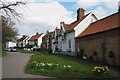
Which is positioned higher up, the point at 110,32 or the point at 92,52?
the point at 110,32

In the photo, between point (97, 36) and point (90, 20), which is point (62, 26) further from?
point (97, 36)

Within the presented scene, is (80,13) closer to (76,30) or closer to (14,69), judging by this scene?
(76,30)

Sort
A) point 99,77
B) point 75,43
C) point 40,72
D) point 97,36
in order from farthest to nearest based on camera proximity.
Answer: point 75,43 < point 97,36 < point 40,72 < point 99,77

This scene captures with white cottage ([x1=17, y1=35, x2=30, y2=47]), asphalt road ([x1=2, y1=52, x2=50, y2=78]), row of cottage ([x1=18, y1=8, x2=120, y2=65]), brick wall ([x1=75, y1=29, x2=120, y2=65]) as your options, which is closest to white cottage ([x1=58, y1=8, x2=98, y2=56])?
row of cottage ([x1=18, y1=8, x2=120, y2=65])

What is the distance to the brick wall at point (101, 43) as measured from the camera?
25.2 m

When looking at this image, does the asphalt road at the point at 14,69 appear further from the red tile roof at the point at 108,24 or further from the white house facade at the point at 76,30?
the white house facade at the point at 76,30

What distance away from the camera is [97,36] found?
101 ft

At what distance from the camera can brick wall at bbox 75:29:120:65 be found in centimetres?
2519

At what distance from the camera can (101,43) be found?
29156mm

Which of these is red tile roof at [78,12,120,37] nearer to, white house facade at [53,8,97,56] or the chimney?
white house facade at [53,8,97,56]

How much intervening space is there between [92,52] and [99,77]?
17.4m

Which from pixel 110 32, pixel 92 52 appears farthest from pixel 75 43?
pixel 110 32

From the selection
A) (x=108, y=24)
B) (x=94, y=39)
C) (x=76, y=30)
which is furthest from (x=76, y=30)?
(x=108, y=24)

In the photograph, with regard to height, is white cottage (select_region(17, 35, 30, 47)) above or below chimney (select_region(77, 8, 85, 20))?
below
